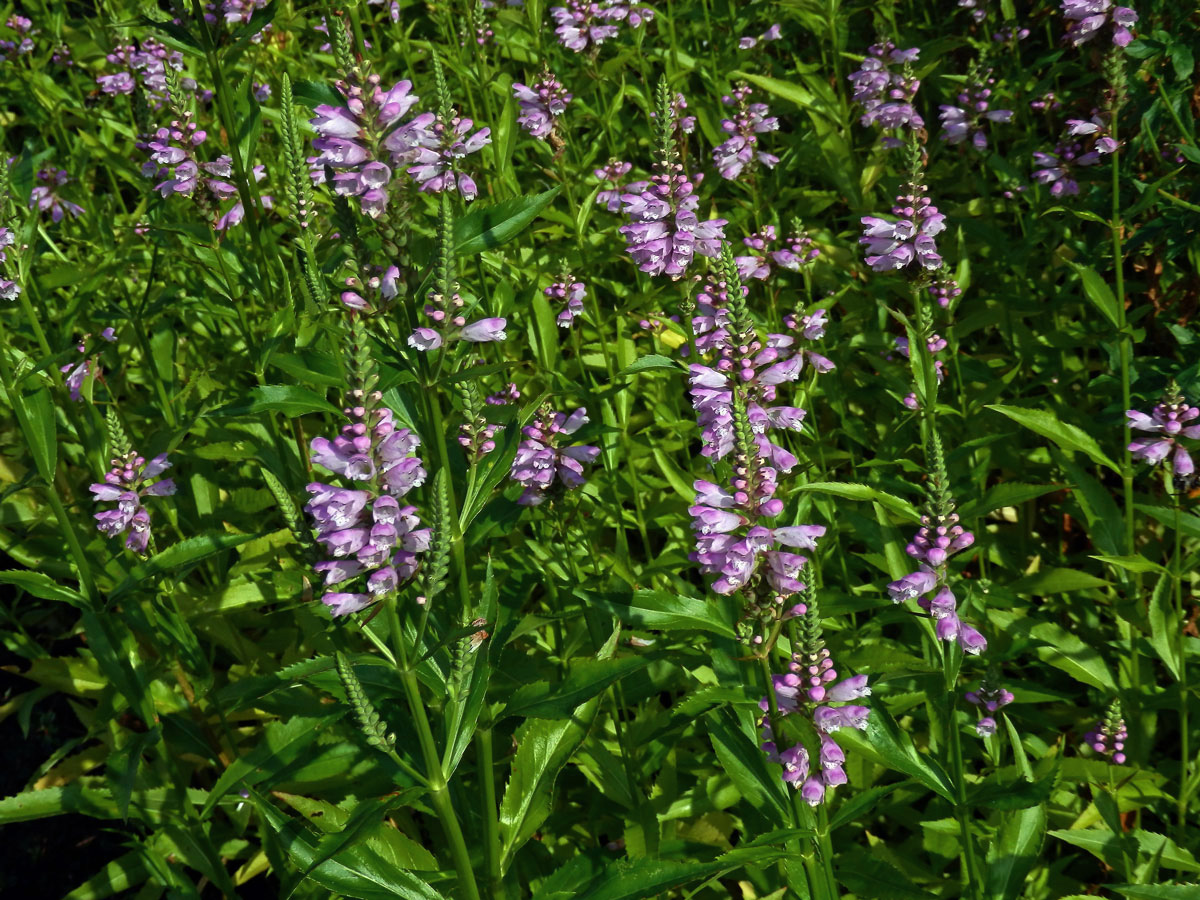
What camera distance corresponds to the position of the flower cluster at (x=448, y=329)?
235 cm

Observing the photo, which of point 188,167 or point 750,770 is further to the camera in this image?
point 188,167

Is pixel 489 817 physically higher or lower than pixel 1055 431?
lower

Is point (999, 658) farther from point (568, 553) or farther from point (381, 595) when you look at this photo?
point (381, 595)

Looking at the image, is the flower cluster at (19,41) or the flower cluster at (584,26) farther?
the flower cluster at (19,41)

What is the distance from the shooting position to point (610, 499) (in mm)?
4395

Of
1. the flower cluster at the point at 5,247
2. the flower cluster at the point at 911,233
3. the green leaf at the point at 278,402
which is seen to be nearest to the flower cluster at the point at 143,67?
the flower cluster at the point at 5,247

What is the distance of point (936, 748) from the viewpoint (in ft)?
11.6

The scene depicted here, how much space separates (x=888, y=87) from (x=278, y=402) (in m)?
4.12

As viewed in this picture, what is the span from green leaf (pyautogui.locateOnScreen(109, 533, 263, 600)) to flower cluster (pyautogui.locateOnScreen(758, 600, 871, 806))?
1.61m

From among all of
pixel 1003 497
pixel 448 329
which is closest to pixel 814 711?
pixel 1003 497

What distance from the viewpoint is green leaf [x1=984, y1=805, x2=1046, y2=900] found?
9.45ft

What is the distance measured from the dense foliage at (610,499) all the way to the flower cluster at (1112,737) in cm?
2

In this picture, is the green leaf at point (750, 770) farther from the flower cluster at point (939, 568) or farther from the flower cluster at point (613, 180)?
the flower cluster at point (613, 180)

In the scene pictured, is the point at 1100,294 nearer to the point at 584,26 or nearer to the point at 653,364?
the point at 653,364
